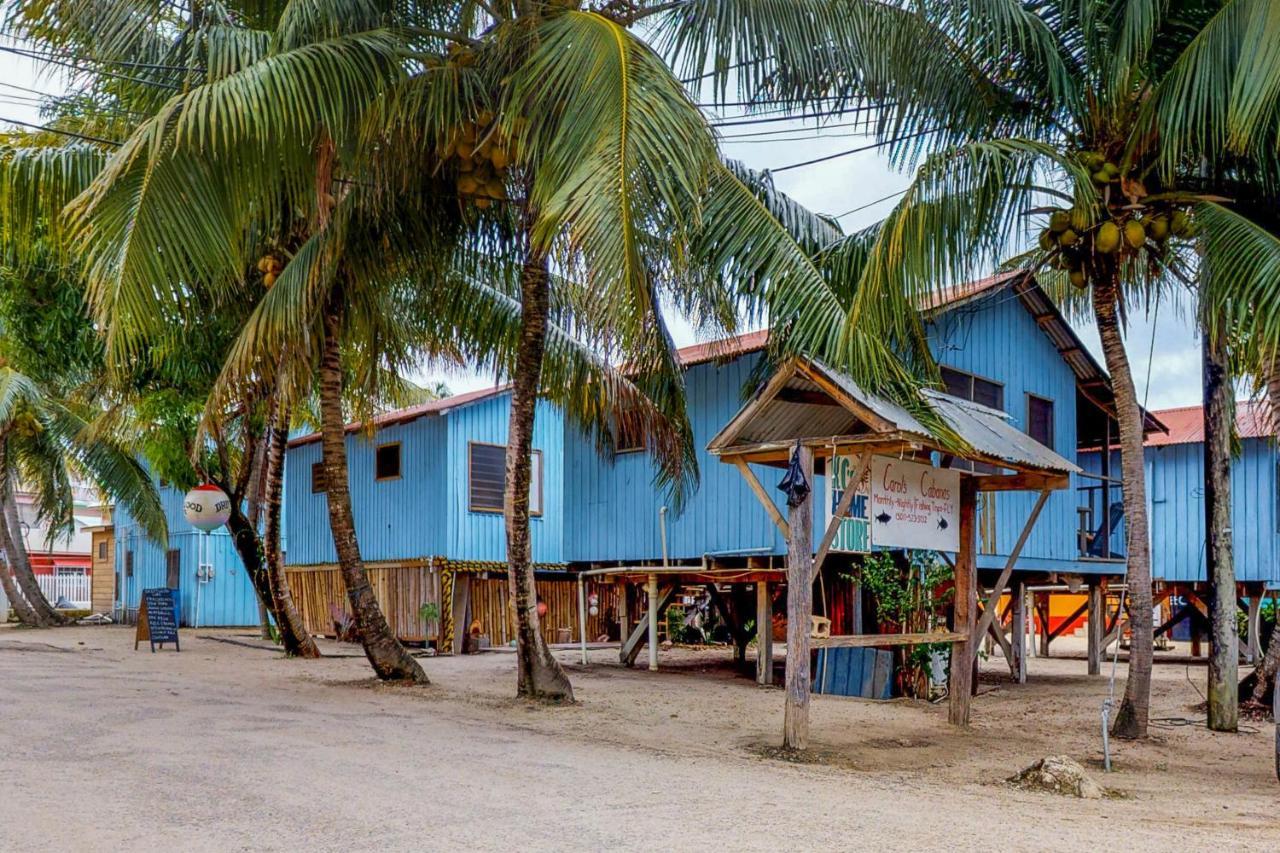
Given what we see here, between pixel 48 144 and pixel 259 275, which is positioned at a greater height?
pixel 48 144

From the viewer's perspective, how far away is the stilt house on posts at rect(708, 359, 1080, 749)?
32.6ft

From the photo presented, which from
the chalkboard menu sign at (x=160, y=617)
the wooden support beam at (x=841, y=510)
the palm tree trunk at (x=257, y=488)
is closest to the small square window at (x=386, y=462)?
the palm tree trunk at (x=257, y=488)

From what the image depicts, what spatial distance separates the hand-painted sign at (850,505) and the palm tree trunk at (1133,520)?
299 cm

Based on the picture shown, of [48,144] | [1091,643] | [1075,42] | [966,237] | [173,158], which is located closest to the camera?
[173,158]

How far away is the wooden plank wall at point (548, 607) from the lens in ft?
73.3

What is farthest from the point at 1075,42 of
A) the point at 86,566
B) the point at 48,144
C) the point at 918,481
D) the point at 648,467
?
the point at 86,566

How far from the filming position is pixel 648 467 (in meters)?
18.7

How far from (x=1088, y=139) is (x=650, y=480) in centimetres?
897

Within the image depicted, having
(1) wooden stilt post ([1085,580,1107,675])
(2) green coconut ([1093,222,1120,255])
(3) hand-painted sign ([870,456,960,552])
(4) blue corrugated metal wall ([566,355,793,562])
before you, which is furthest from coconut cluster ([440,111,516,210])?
(1) wooden stilt post ([1085,580,1107,675])

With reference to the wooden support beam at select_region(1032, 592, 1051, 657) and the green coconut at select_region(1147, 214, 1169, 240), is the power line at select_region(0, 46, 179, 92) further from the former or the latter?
the wooden support beam at select_region(1032, 592, 1051, 657)

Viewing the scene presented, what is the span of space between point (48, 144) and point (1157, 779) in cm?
1288

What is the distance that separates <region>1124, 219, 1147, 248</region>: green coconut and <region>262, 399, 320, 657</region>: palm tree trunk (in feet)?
31.3

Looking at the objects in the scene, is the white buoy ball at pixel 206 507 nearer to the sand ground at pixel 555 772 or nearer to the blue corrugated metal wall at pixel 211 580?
Answer: the sand ground at pixel 555 772

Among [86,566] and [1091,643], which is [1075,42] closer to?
[1091,643]
